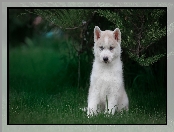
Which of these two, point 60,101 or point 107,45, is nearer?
point 107,45

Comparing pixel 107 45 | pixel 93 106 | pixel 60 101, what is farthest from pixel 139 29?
pixel 60 101

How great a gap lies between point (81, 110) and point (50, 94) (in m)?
1.66

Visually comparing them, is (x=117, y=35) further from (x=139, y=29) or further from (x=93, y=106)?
(x=93, y=106)

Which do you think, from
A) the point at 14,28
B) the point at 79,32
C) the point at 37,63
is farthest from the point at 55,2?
the point at 14,28

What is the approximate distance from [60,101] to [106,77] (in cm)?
145

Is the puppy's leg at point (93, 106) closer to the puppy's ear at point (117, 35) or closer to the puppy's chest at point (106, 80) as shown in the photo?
the puppy's chest at point (106, 80)

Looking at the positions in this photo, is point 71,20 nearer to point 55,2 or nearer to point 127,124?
point 55,2

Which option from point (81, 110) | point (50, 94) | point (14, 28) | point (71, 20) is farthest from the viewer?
point (14, 28)

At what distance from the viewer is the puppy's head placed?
22.5 ft

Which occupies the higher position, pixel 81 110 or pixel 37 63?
pixel 37 63

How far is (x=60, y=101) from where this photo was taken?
26.9 ft

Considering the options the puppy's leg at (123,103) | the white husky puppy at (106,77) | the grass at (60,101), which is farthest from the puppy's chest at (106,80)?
the grass at (60,101)
